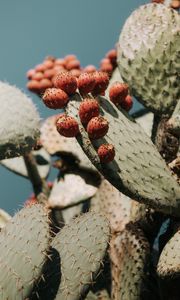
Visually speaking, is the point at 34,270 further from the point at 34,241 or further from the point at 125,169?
the point at 125,169

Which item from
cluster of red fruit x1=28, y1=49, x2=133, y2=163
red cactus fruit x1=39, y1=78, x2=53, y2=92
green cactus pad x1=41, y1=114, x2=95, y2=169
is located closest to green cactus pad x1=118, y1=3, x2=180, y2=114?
cluster of red fruit x1=28, y1=49, x2=133, y2=163

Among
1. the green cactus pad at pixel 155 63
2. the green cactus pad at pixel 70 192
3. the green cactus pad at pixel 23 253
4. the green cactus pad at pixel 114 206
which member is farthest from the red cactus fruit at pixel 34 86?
the green cactus pad at pixel 23 253

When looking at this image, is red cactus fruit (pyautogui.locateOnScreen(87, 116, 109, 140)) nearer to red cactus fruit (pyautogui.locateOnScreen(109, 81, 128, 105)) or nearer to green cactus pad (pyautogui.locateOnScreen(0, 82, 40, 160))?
red cactus fruit (pyautogui.locateOnScreen(109, 81, 128, 105))

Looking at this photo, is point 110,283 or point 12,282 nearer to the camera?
point 12,282

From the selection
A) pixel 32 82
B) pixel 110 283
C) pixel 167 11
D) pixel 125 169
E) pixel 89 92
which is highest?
pixel 32 82

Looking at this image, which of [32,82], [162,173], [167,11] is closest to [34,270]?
[162,173]

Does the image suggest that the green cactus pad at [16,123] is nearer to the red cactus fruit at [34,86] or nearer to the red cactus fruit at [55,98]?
the red cactus fruit at [55,98]

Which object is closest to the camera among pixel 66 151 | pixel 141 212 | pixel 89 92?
pixel 89 92

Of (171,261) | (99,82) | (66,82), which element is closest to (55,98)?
(66,82)
